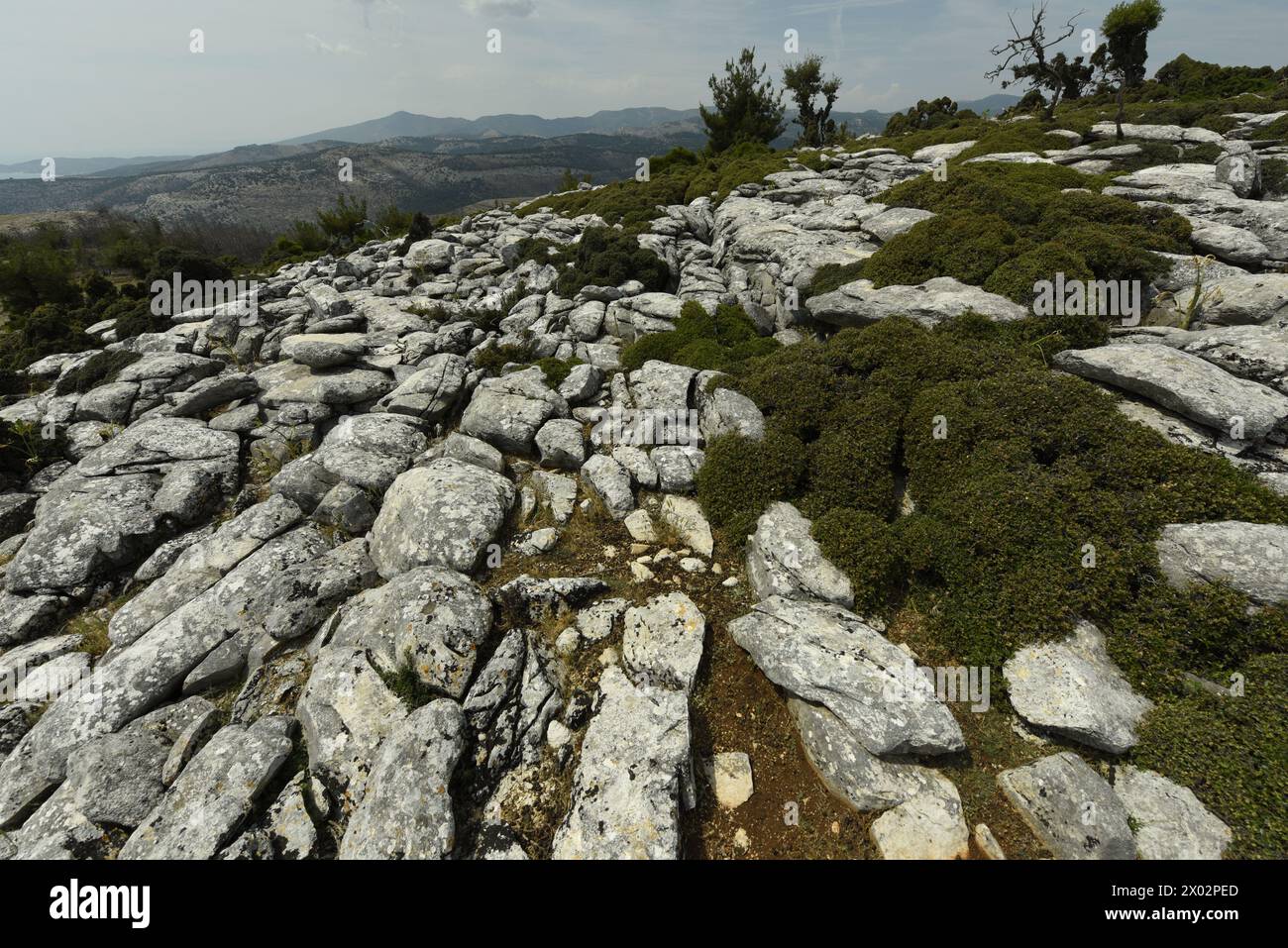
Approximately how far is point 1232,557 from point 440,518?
13.7 meters

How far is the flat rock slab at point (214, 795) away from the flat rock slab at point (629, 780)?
14.9 feet

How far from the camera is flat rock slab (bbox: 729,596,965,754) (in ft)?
22.8

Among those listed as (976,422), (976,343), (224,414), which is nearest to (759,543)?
(976,422)

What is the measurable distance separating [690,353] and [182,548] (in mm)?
15059

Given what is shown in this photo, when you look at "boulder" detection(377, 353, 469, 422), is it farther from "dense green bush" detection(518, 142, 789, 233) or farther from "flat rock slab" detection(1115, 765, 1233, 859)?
"dense green bush" detection(518, 142, 789, 233)

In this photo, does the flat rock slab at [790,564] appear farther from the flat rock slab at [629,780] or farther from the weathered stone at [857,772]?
the flat rock slab at [629,780]

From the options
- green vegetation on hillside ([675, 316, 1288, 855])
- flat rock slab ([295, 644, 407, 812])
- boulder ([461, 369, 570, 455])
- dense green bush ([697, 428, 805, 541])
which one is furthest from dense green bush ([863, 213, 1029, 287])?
flat rock slab ([295, 644, 407, 812])

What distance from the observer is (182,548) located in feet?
→ 41.5

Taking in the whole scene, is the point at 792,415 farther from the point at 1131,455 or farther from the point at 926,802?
the point at 926,802

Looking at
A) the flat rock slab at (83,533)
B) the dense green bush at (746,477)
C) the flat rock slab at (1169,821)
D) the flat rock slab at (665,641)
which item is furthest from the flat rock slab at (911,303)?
the flat rock slab at (83,533)

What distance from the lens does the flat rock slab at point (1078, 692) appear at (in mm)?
6879

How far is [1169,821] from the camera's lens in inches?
242

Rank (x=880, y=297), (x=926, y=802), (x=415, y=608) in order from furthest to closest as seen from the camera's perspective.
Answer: (x=880, y=297), (x=415, y=608), (x=926, y=802)

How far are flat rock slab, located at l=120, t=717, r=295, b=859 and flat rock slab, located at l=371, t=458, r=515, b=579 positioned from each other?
11.4 ft
